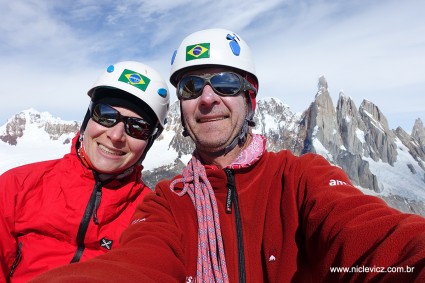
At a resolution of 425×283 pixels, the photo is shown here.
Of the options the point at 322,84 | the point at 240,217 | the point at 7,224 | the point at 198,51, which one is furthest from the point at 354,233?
the point at 322,84

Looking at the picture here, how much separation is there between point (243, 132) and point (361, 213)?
2097 mm

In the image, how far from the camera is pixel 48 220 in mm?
4539

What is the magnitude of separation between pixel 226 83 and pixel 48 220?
322 cm

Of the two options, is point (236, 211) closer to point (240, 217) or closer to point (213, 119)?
point (240, 217)

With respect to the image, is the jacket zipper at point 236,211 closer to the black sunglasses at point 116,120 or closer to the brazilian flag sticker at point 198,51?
the brazilian flag sticker at point 198,51

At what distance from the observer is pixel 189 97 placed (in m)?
4.25

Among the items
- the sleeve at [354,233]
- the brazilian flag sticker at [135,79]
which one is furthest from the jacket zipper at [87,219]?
the sleeve at [354,233]

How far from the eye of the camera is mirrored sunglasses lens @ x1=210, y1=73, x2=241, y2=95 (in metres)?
4.19

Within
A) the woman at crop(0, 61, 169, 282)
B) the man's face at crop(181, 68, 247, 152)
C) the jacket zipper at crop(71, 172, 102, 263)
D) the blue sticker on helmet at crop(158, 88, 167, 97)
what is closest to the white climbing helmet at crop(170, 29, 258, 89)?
the man's face at crop(181, 68, 247, 152)

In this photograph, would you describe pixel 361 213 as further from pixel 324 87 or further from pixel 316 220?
pixel 324 87

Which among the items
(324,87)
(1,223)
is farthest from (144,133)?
(324,87)

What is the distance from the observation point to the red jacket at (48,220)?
4492 mm

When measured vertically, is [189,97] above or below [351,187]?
above

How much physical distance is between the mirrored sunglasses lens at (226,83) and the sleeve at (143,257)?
58.0 inches
